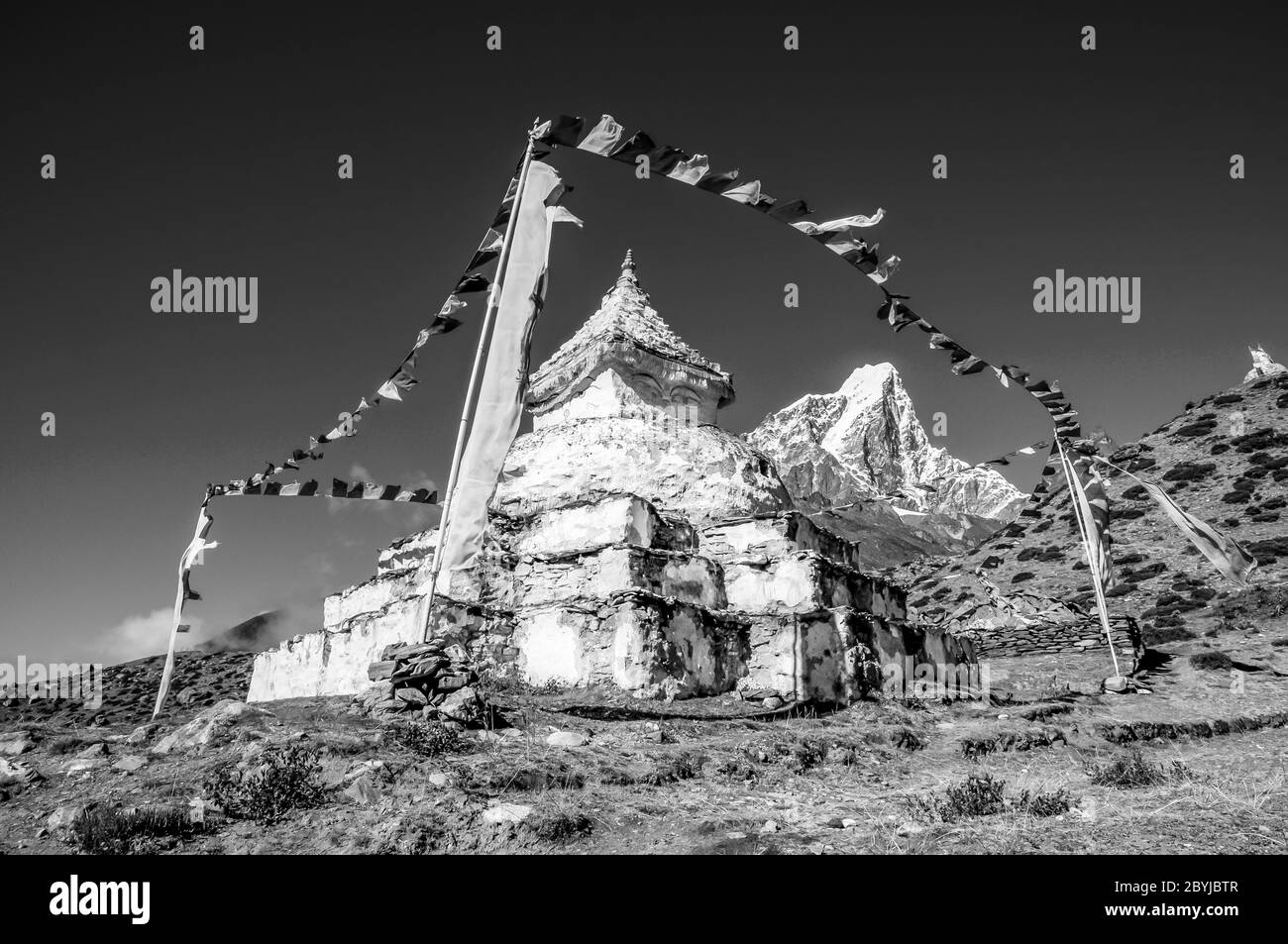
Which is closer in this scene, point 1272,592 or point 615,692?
point 615,692

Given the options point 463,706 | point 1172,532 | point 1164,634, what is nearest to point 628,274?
point 463,706

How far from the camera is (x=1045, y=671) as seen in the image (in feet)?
68.3

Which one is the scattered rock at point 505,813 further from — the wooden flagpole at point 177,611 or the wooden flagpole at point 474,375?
the wooden flagpole at point 177,611

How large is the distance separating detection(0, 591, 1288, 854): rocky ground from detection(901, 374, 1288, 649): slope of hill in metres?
Answer: 18.4

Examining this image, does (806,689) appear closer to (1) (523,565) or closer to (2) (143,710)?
(1) (523,565)

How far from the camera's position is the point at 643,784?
7.59 m

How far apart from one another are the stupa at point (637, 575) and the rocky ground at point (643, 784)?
3.00 ft

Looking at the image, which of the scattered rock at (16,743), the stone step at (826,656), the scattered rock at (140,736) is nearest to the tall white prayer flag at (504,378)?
the scattered rock at (140,736)

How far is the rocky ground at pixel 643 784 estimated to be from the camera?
5477 mm

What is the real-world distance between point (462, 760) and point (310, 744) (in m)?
1.41

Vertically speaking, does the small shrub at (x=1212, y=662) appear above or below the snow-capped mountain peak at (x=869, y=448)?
below

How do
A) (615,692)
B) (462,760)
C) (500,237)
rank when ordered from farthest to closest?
(615,692) < (500,237) < (462,760)

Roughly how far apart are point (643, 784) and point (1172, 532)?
37.7 metres
